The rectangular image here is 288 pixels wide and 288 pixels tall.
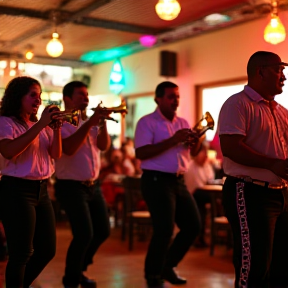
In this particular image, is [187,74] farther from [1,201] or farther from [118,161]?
[1,201]

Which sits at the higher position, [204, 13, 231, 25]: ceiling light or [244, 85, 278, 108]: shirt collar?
[204, 13, 231, 25]: ceiling light

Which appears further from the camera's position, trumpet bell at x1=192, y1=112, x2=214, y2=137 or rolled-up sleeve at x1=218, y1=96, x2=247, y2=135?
trumpet bell at x1=192, y1=112, x2=214, y2=137

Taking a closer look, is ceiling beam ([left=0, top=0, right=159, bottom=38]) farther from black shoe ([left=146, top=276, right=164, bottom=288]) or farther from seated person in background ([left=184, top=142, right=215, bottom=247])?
black shoe ([left=146, top=276, right=164, bottom=288])

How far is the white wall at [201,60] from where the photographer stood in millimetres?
8078

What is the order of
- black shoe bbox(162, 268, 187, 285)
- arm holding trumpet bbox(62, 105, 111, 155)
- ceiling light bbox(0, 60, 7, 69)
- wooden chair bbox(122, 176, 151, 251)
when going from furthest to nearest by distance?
wooden chair bbox(122, 176, 151, 251)
ceiling light bbox(0, 60, 7, 69)
black shoe bbox(162, 268, 187, 285)
arm holding trumpet bbox(62, 105, 111, 155)

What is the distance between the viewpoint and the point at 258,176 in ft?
9.72

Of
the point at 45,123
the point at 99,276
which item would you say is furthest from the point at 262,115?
the point at 99,276

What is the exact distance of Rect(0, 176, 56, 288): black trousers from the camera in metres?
3.20

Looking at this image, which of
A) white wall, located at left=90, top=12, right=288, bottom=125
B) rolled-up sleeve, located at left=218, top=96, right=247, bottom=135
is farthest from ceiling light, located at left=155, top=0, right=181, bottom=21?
rolled-up sleeve, located at left=218, top=96, right=247, bottom=135

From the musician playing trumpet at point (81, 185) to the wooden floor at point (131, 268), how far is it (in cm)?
36

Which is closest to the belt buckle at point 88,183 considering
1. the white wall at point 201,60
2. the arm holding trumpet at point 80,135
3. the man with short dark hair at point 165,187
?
the arm holding trumpet at point 80,135

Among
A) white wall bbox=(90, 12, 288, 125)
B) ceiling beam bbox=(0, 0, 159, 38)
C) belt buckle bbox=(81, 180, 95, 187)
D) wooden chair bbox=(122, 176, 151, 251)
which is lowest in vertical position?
wooden chair bbox=(122, 176, 151, 251)

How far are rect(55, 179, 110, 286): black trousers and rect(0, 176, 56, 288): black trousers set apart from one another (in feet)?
2.31

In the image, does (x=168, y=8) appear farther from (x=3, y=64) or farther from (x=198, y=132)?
(x=198, y=132)
